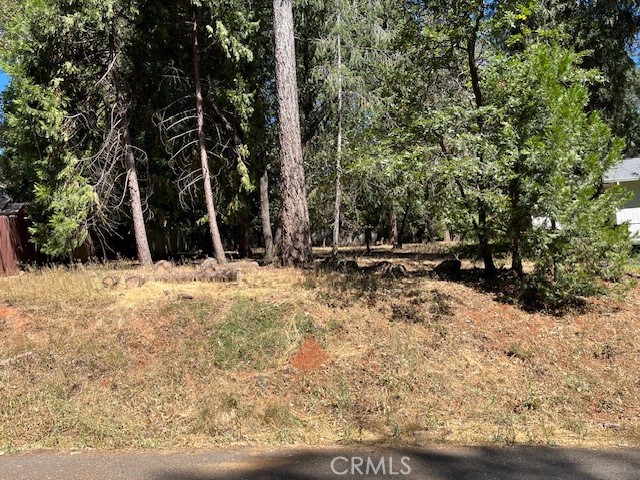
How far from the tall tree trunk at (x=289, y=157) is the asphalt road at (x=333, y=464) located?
7161mm

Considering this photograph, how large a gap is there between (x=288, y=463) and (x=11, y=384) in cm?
437

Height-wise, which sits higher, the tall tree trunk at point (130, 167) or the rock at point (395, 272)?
the tall tree trunk at point (130, 167)

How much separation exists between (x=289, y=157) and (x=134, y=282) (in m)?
4.57

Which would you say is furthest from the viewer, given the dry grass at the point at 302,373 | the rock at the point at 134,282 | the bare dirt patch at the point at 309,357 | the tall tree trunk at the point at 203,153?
the tall tree trunk at the point at 203,153

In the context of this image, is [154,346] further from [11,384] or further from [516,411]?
[516,411]

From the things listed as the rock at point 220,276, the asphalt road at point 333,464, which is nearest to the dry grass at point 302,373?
the rock at point 220,276

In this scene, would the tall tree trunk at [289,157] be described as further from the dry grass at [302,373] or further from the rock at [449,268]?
the rock at [449,268]

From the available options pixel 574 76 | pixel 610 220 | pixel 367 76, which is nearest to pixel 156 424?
pixel 610 220

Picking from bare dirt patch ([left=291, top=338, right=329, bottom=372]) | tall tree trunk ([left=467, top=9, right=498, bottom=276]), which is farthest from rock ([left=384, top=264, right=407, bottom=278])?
bare dirt patch ([left=291, top=338, right=329, bottom=372])

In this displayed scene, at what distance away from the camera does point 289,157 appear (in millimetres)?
12203

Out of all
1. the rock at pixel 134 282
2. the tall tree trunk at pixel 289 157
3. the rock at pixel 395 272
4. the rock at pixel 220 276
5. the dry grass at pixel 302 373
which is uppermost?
the tall tree trunk at pixel 289 157

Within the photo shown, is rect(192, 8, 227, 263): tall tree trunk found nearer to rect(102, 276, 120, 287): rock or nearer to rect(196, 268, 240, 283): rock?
rect(196, 268, 240, 283): rock

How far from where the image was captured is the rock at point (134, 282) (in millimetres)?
9599

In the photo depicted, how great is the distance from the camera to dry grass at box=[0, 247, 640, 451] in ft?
20.1
